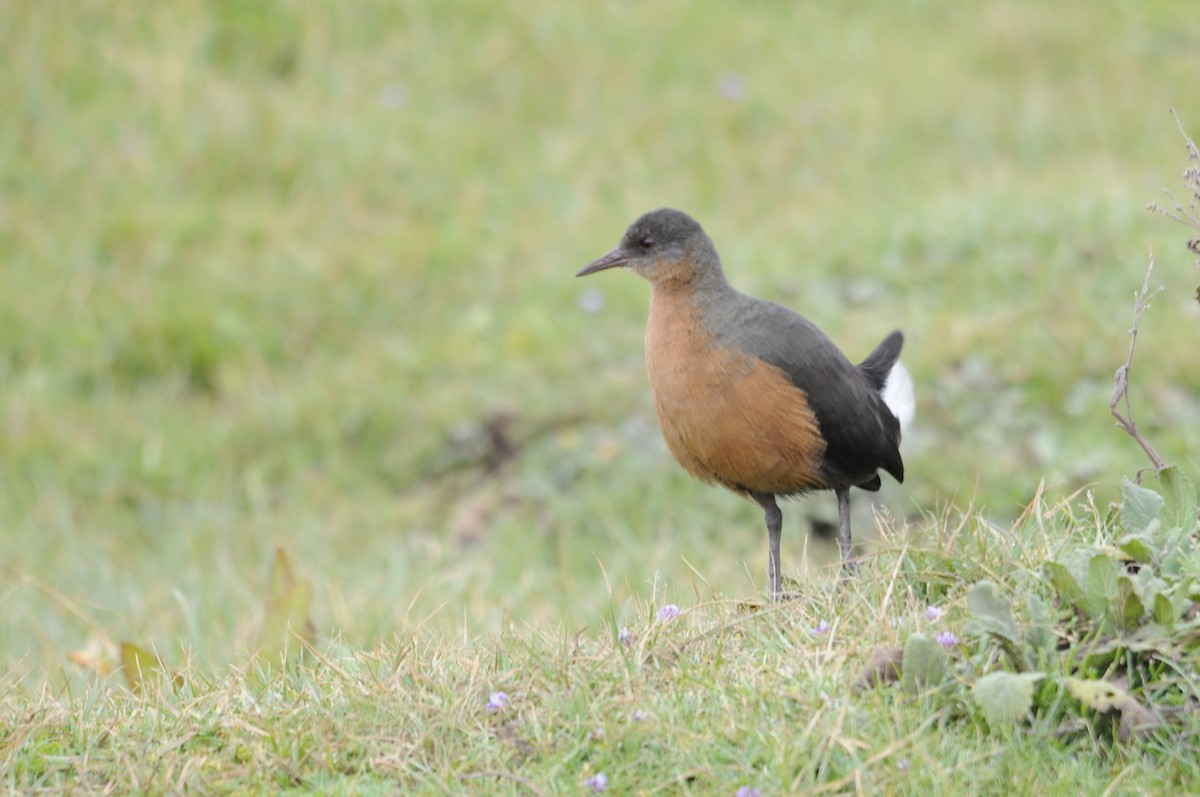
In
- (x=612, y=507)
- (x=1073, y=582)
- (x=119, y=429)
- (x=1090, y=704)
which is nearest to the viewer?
(x=1090, y=704)

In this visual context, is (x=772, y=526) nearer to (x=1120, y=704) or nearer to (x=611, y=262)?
(x=611, y=262)

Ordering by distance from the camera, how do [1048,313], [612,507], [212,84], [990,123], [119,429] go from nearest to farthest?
1. [612,507]
2. [1048,313]
3. [119,429]
4. [212,84]
5. [990,123]

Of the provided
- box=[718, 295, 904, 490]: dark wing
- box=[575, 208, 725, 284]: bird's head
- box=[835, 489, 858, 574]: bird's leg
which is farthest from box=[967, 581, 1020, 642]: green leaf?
box=[575, 208, 725, 284]: bird's head

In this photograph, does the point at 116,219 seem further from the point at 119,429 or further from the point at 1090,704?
the point at 1090,704

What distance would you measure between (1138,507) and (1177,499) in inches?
3.4

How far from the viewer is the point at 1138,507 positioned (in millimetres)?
3213

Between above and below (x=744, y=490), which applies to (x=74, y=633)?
below

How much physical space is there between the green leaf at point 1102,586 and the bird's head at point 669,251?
5.40 ft

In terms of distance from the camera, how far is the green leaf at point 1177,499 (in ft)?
10.4

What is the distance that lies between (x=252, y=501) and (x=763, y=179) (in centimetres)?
442

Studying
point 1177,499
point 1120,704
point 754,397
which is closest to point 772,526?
point 754,397

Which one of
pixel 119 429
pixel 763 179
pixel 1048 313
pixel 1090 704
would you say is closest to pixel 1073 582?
pixel 1090 704

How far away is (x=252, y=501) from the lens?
7.05m

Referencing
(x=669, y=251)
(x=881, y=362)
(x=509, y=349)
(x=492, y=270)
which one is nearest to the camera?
(x=669, y=251)
